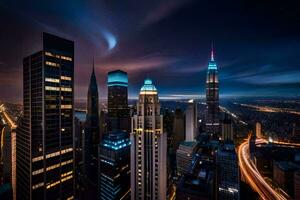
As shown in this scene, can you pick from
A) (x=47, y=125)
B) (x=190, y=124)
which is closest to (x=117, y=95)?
(x=190, y=124)

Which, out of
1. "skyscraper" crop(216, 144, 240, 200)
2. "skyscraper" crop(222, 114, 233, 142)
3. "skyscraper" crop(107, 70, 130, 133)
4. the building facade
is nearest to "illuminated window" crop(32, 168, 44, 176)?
"skyscraper" crop(216, 144, 240, 200)

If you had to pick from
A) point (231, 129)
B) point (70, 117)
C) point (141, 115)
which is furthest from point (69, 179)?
point (231, 129)

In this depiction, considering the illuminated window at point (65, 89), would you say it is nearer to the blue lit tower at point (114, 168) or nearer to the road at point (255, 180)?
the blue lit tower at point (114, 168)

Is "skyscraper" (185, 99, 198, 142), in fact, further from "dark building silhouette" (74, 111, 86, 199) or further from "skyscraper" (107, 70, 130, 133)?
"dark building silhouette" (74, 111, 86, 199)

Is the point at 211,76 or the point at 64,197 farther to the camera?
the point at 211,76

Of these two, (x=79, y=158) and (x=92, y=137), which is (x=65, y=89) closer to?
(x=92, y=137)

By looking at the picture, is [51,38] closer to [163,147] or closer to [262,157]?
[163,147]
